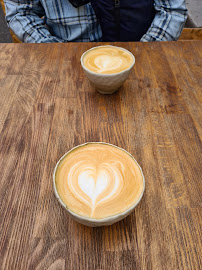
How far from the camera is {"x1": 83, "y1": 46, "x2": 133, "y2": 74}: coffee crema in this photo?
653 millimetres

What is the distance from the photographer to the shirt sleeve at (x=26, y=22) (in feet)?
3.60

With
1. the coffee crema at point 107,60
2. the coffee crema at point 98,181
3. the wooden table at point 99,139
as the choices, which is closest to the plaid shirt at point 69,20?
the wooden table at point 99,139

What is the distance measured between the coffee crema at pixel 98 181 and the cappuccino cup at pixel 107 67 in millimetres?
232

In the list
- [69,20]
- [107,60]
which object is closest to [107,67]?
[107,60]

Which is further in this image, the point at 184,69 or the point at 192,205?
the point at 184,69

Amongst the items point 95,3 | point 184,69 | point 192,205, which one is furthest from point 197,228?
point 95,3

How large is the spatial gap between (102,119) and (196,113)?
0.26 metres

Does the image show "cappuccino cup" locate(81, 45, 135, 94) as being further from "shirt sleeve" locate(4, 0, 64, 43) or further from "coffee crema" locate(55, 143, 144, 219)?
"shirt sleeve" locate(4, 0, 64, 43)

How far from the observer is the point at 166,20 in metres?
1.09

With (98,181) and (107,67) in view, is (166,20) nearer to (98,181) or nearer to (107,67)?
(107,67)

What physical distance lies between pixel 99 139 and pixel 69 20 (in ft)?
2.48

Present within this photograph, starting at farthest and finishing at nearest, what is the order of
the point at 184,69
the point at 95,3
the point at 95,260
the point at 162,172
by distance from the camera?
the point at 95,3, the point at 184,69, the point at 162,172, the point at 95,260

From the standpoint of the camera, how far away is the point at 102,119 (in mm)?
626

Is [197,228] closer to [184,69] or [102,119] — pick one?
[102,119]
